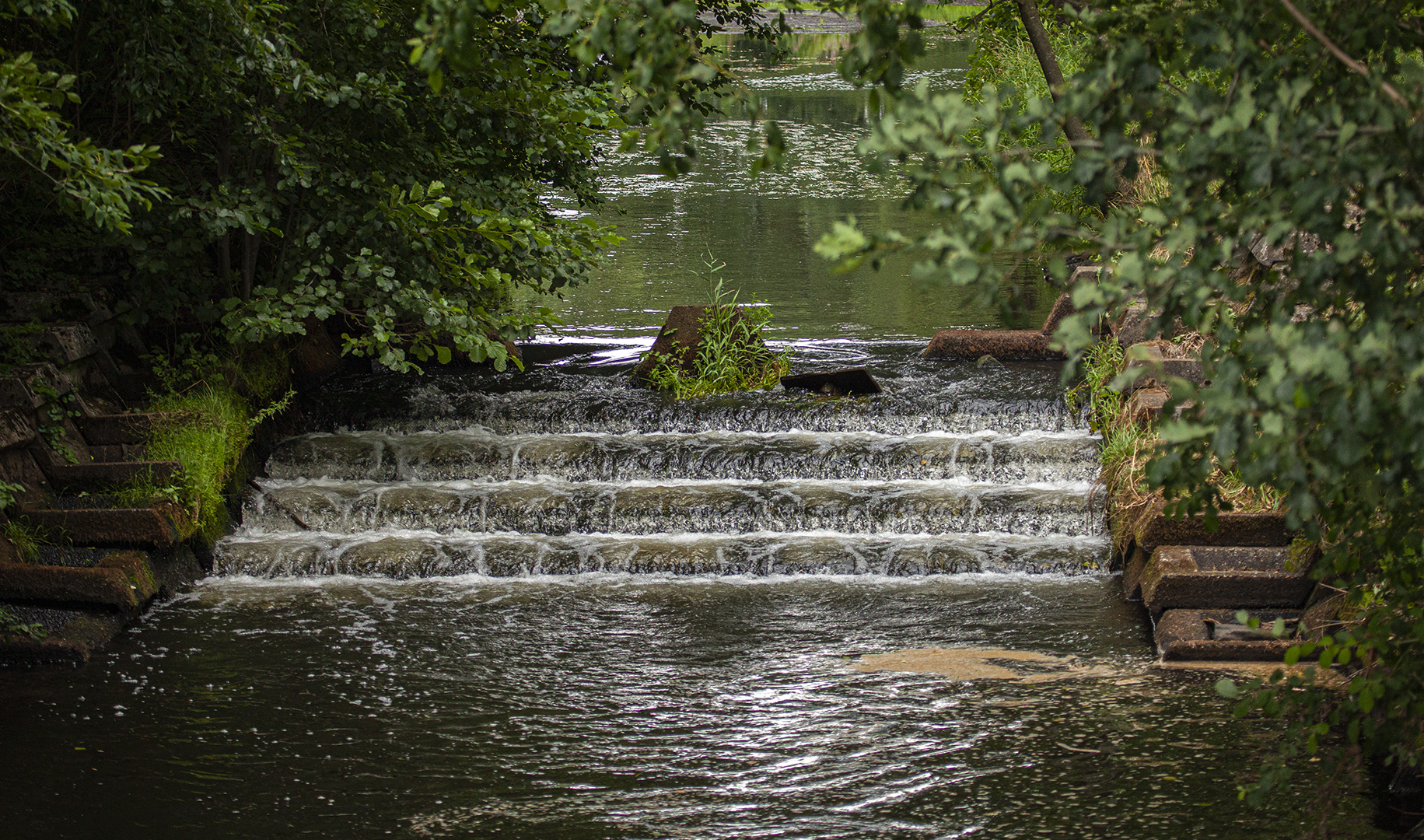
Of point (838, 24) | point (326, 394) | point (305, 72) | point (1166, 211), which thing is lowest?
point (326, 394)

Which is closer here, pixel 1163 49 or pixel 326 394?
pixel 1163 49

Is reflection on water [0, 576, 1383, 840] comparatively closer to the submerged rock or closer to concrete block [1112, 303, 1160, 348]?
concrete block [1112, 303, 1160, 348]

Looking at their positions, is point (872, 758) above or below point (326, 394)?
below

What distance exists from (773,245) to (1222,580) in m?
11.3

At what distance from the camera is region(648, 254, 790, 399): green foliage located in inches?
436

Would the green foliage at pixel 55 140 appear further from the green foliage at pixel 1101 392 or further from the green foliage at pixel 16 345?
the green foliage at pixel 1101 392

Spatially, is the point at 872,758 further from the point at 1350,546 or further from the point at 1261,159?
the point at 1261,159

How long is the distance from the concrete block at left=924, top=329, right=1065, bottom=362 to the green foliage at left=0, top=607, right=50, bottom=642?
26.0ft

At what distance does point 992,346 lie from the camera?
12.0 metres

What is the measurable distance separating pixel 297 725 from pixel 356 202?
159 inches

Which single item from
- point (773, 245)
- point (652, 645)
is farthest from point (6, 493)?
point (773, 245)

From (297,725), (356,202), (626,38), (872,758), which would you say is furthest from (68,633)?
(626,38)

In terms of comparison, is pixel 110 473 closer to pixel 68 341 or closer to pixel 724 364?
pixel 68 341

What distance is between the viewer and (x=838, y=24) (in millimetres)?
63875
